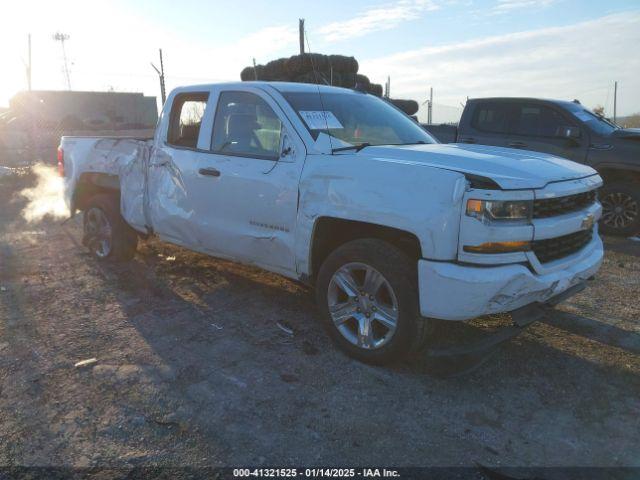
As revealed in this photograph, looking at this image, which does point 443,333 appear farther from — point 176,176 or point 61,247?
point 61,247

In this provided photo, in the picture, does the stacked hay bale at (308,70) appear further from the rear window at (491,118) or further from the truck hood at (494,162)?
the truck hood at (494,162)

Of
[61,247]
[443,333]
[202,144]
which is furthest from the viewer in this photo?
[61,247]

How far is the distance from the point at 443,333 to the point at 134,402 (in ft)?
7.45

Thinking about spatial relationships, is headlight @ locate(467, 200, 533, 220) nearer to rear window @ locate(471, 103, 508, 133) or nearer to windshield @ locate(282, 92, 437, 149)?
windshield @ locate(282, 92, 437, 149)

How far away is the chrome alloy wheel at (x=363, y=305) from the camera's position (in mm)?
3426

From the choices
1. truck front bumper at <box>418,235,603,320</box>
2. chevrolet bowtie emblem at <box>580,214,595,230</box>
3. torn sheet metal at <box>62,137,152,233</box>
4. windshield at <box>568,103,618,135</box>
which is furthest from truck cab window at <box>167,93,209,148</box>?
windshield at <box>568,103,618,135</box>

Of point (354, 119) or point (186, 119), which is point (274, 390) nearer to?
point (354, 119)

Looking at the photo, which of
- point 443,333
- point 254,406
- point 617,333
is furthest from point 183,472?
point 617,333

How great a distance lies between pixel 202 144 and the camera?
456 cm

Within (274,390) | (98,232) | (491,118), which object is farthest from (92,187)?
(491,118)

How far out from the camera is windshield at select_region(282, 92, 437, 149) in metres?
4.01

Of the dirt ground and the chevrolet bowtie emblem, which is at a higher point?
the chevrolet bowtie emblem

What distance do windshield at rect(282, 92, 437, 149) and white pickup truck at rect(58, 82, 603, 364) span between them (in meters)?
0.02

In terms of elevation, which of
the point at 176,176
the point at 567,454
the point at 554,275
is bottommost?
the point at 567,454
